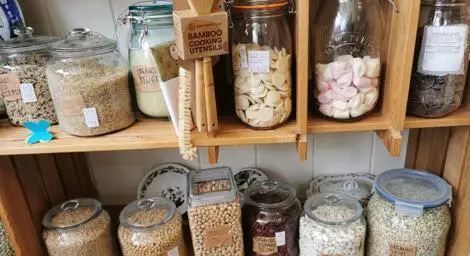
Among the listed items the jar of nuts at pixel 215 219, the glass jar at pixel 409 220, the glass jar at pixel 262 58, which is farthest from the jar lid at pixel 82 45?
the glass jar at pixel 409 220

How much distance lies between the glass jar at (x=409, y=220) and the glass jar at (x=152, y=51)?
0.57 metres

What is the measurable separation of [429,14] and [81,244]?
94 cm

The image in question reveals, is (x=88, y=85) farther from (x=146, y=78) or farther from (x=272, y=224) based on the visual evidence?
(x=272, y=224)

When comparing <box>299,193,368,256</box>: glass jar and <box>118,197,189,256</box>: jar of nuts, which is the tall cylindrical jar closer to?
<box>299,193,368,256</box>: glass jar

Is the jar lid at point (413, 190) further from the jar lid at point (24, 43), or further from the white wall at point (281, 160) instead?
the jar lid at point (24, 43)

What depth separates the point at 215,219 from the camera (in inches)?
36.4

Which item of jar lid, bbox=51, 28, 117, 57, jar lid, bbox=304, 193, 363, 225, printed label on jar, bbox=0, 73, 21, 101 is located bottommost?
jar lid, bbox=304, 193, 363, 225

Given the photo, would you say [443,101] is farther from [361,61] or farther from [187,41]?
[187,41]

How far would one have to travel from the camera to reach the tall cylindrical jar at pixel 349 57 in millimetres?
769

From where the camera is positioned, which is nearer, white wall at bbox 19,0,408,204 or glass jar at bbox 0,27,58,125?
glass jar at bbox 0,27,58,125

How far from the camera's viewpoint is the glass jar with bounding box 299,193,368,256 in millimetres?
911

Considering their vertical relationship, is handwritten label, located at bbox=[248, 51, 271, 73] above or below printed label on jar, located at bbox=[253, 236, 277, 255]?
above

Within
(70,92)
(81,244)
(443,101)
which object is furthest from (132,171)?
(443,101)

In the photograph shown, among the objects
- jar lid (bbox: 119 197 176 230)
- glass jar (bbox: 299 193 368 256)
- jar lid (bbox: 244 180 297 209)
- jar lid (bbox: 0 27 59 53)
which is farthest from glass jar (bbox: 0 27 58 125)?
glass jar (bbox: 299 193 368 256)
